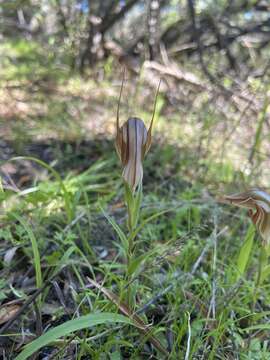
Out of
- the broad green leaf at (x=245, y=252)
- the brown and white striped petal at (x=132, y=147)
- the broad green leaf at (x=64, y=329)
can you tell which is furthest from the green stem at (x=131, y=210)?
the broad green leaf at (x=245, y=252)

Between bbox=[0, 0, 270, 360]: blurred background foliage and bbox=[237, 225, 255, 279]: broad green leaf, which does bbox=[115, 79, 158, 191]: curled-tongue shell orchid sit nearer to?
bbox=[0, 0, 270, 360]: blurred background foliage

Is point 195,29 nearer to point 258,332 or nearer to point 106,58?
point 106,58

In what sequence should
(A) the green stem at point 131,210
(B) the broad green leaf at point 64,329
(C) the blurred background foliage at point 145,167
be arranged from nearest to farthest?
(B) the broad green leaf at point 64,329
(A) the green stem at point 131,210
(C) the blurred background foliage at point 145,167

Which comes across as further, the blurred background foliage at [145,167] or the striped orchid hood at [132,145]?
the blurred background foliage at [145,167]

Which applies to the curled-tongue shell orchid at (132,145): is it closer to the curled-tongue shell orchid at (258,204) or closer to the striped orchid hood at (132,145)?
the striped orchid hood at (132,145)

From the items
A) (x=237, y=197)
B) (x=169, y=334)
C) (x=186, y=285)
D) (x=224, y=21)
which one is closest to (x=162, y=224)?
(x=186, y=285)

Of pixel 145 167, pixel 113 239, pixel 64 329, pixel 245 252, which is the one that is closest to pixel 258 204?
pixel 245 252
